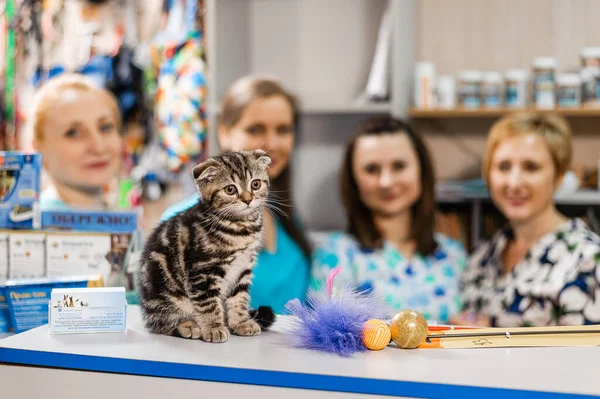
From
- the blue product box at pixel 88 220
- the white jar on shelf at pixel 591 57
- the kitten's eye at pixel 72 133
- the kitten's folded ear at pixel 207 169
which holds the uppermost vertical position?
the white jar on shelf at pixel 591 57

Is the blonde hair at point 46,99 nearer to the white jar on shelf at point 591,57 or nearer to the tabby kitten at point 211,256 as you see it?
the tabby kitten at point 211,256

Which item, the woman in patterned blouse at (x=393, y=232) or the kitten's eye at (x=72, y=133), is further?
the woman in patterned blouse at (x=393, y=232)

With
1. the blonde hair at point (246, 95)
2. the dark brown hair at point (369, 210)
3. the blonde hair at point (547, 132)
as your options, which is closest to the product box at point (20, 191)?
the blonde hair at point (246, 95)

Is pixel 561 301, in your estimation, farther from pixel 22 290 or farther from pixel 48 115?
pixel 48 115

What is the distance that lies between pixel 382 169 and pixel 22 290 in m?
1.36

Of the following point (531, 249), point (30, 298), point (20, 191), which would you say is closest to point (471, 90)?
point (531, 249)

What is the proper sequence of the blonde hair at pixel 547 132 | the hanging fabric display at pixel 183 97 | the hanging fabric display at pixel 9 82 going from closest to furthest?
1. the blonde hair at pixel 547 132
2. the hanging fabric display at pixel 183 97
3. the hanging fabric display at pixel 9 82

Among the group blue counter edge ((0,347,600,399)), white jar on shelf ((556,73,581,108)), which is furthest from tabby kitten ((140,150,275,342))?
white jar on shelf ((556,73,581,108))

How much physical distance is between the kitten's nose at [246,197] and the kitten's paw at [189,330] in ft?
0.77

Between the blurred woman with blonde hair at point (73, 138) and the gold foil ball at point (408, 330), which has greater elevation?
the blurred woman with blonde hair at point (73, 138)

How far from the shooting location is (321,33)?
3.38 meters

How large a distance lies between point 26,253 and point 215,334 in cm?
52

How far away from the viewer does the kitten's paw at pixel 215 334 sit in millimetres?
1088

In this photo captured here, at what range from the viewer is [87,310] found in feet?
3.79
